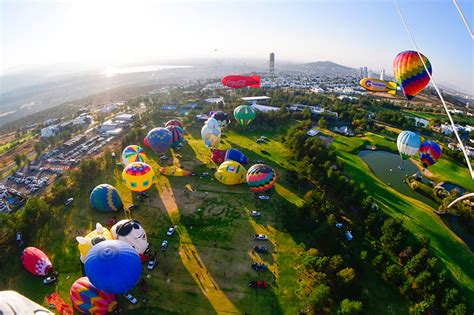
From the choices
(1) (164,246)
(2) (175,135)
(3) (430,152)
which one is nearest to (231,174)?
(1) (164,246)

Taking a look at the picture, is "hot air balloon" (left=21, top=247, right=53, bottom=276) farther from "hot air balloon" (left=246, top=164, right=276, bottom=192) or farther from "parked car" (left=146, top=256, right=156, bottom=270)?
"hot air balloon" (left=246, top=164, right=276, bottom=192)

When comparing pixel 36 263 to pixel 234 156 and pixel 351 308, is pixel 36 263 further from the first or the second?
pixel 234 156

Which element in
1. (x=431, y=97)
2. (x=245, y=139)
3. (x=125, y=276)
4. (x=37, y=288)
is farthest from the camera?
(x=431, y=97)

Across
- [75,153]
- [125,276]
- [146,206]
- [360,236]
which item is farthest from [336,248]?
[75,153]

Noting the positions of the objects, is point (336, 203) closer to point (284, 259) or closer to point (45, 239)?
point (284, 259)

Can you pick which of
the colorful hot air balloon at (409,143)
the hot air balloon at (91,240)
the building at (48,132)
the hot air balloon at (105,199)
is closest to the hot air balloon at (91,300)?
the hot air balloon at (91,240)

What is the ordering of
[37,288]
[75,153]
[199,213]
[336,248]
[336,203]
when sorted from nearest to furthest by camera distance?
[37,288]
[336,248]
[199,213]
[336,203]
[75,153]
